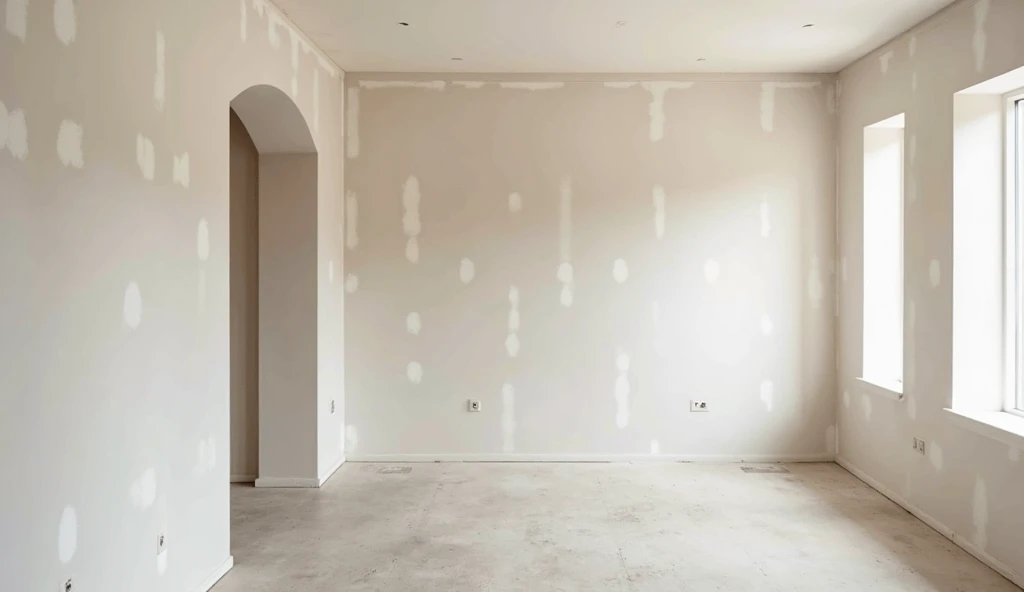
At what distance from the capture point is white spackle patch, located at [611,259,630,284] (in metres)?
5.64

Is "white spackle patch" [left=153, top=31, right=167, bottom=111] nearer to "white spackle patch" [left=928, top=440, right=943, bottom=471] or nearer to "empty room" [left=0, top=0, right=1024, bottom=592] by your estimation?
"empty room" [left=0, top=0, right=1024, bottom=592]

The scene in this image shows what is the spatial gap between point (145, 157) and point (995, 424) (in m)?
3.93

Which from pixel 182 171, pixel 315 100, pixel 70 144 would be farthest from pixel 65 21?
pixel 315 100

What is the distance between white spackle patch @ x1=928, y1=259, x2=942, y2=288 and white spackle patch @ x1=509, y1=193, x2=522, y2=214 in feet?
9.08

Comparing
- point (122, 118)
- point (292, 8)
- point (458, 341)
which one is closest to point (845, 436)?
point (458, 341)

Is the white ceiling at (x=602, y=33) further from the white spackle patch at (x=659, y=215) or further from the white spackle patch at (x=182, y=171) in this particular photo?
the white spackle patch at (x=182, y=171)

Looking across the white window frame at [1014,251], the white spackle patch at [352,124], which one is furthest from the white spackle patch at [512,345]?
the white window frame at [1014,251]

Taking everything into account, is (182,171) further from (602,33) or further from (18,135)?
(602,33)

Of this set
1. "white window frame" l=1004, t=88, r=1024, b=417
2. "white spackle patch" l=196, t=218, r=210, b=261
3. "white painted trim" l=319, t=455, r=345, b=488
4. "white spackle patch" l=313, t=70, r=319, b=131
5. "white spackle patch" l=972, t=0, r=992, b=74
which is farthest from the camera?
"white painted trim" l=319, t=455, r=345, b=488

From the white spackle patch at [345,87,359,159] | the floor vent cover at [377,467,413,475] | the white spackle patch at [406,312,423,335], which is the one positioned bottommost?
the floor vent cover at [377,467,413,475]

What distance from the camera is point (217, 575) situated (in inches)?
134

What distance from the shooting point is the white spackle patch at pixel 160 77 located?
2.86 metres

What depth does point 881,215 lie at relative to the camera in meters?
5.17

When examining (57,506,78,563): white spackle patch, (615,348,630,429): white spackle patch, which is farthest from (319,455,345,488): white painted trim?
(57,506,78,563): white spackle patch
